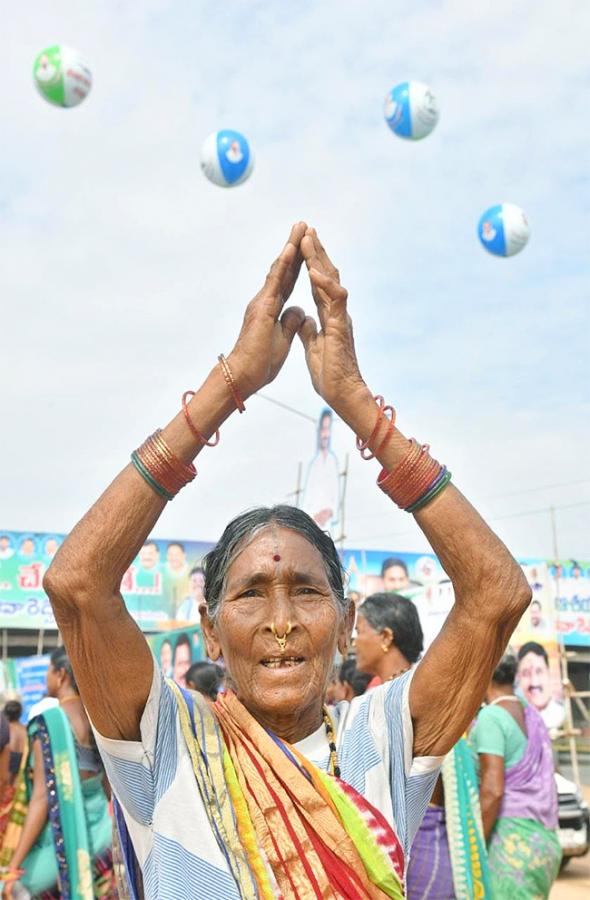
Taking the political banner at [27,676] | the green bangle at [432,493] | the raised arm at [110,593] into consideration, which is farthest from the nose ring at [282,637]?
the political banner at [27,676]

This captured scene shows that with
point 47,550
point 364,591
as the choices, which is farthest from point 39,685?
point 364,591

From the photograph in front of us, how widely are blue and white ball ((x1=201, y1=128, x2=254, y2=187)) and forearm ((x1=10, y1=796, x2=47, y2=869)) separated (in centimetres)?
654

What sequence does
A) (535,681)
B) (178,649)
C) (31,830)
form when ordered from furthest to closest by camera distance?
(535,681) → (178,649) → (31,830)

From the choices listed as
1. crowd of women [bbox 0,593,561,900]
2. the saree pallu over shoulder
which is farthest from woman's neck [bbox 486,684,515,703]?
the saree pallu over shoulder

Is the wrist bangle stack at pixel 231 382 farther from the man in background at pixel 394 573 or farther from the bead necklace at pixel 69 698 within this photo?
the man in background at pixel 394 573

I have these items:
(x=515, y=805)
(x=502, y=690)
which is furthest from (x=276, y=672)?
(x=502, y=690)

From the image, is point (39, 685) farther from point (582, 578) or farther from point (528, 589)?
Result: point (528, 589)

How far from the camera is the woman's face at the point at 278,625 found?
202cm

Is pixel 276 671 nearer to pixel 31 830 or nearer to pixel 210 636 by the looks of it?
pixel 210 636

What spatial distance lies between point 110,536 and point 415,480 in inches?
24.4

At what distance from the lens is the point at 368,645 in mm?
4184

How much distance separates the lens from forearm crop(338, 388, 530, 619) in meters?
2.02

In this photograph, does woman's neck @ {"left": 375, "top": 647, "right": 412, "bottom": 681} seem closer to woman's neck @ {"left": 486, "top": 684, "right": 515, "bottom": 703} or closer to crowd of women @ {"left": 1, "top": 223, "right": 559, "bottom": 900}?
woman's neck @ {"left": 486, "top": 684, "right": 515, "bottom": 703}

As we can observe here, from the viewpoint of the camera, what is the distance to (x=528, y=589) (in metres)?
2.07
